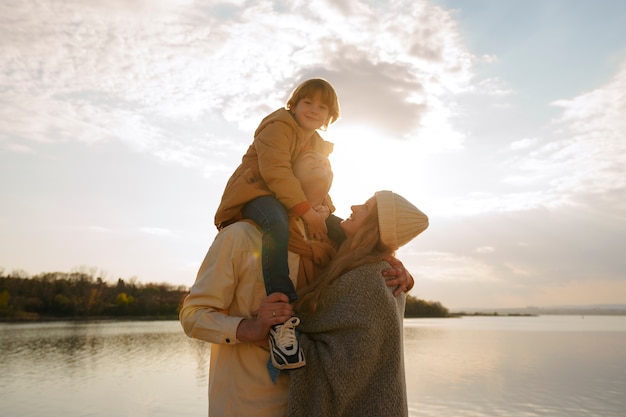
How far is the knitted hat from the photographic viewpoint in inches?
101

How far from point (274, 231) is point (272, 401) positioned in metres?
0.76

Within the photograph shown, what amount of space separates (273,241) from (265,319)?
393 millimetres

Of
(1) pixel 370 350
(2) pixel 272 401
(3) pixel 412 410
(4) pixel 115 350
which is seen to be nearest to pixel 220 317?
(2) pixel 272 401

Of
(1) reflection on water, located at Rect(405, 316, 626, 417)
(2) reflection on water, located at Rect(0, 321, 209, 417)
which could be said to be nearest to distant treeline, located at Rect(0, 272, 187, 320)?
(2) reflection on water, located at Rect(0, 321, 209, 417)

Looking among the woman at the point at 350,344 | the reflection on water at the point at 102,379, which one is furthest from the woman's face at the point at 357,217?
the reflection on water at the point at 102,379

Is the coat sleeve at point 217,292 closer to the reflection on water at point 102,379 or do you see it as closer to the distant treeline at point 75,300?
the reflection on water at point 102,379

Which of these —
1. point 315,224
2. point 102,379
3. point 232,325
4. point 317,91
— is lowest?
point 102,379

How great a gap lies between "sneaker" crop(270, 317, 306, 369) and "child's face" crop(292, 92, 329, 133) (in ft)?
3.88

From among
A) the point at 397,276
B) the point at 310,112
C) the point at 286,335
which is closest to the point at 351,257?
the point at 397,276

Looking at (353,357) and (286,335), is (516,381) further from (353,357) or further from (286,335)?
(286,335)

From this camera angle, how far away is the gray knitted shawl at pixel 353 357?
7.51 feet

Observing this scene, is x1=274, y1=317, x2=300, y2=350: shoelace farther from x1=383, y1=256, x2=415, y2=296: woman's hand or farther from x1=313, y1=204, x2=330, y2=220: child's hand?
x1=313, y1=204, x2=330, y2=220: child's hand

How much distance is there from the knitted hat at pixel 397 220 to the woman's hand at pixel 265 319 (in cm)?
61

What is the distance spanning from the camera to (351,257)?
253cm
